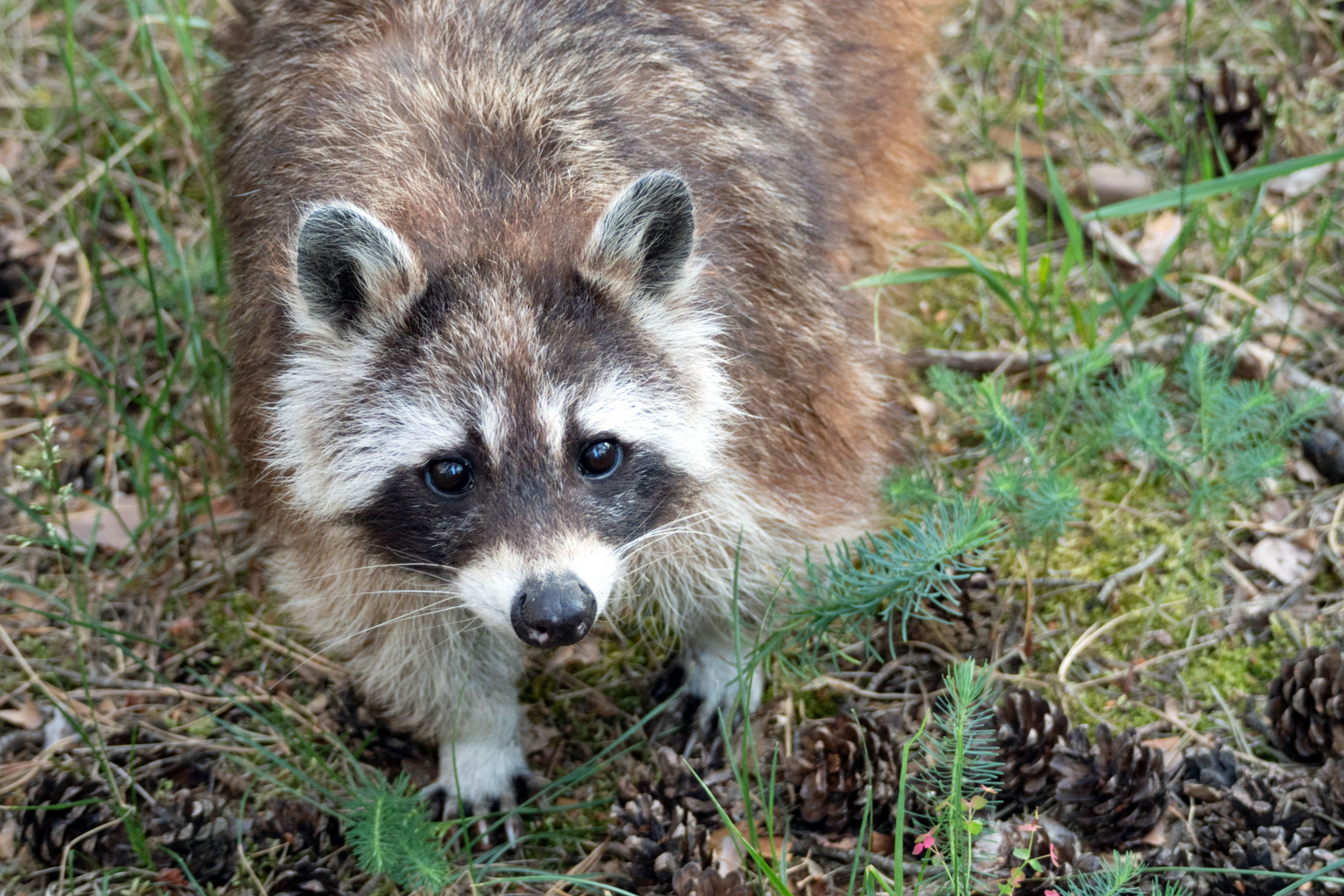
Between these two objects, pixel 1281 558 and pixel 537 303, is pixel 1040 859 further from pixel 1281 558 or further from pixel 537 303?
pixel 537 303

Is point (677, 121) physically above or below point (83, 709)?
above

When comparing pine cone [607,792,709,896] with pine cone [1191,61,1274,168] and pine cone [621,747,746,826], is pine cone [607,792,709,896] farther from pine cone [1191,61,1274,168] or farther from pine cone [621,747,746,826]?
pine cone [1191,61,1274,168]

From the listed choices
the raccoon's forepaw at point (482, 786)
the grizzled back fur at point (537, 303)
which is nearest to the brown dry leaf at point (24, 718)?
the grizzled back fur at point (537, 303)

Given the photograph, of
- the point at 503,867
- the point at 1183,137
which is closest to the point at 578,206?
the point at 503,867

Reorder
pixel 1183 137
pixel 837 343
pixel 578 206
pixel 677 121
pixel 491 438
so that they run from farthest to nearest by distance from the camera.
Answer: pixel 1183 137, pixel 837 343, pixel 677 121, pixel 578 206, pixel 491 438

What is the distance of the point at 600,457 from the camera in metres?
3.05

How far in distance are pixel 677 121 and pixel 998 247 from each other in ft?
6.82

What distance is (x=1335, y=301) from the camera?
4609mm

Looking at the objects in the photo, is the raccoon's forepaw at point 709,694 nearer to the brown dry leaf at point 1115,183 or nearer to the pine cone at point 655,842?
the pine cone at point 655,842

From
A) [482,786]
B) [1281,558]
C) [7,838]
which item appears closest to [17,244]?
[7,838]

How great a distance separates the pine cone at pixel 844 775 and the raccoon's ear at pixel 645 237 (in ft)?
4.41

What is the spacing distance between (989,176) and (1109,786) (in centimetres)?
312

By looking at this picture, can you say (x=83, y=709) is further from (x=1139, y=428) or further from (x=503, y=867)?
(x=1139, y=428)

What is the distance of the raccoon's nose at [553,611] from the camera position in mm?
2828
